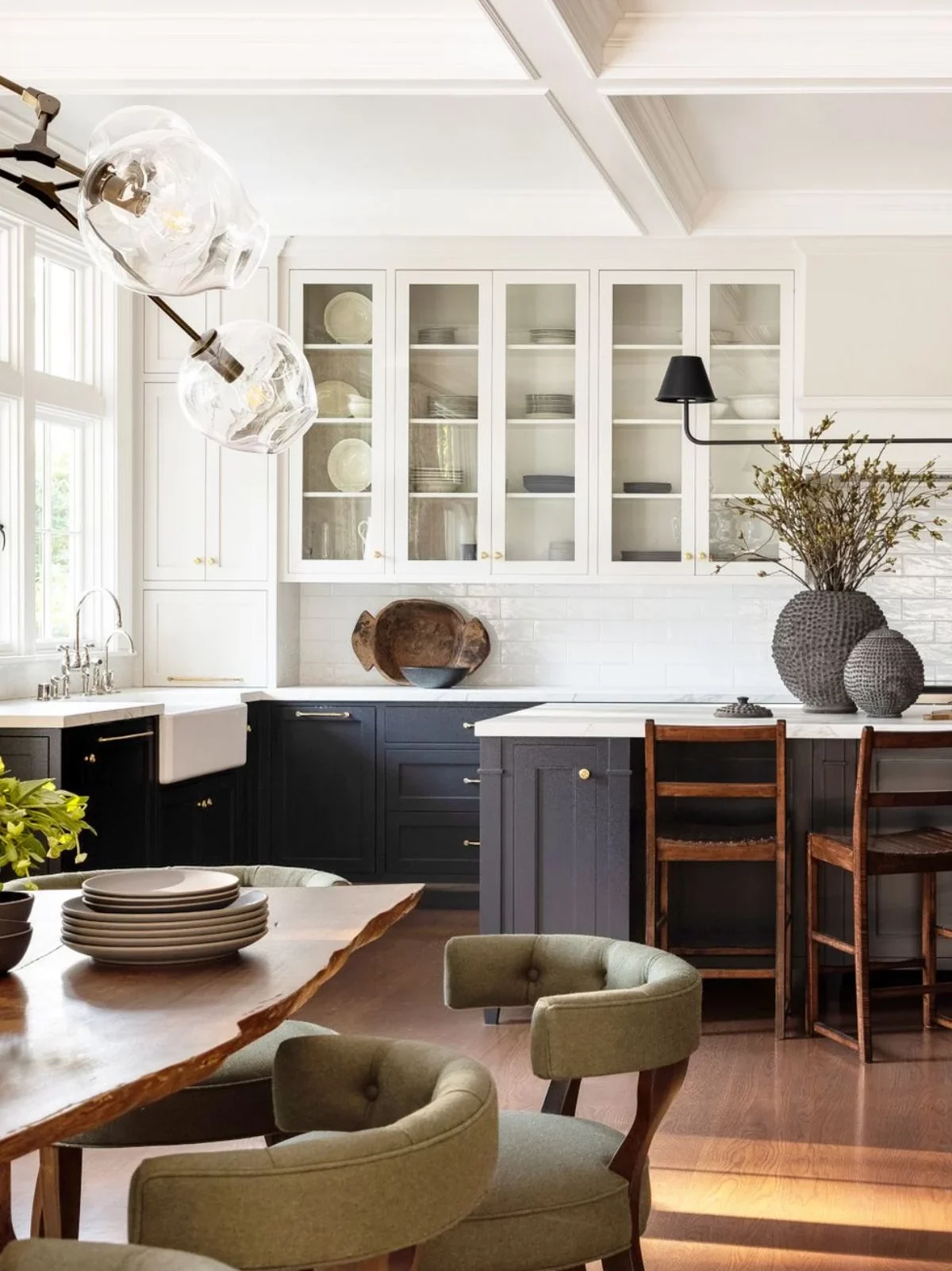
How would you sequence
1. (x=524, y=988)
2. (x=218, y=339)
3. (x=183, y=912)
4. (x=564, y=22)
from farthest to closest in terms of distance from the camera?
(x=564, y=22)
(x=524, y=988)
(x=218, y=339)
(x=183, y=912)

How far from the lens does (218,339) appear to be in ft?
7.48

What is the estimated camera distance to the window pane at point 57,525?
618cm

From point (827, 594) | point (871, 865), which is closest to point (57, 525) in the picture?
point (827, 594)

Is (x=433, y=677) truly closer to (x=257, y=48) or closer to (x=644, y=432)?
(x=644, y=432)

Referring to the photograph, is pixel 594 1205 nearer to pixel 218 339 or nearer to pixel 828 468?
pixel 218 339

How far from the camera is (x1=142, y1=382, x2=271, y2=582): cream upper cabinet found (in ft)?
22.3

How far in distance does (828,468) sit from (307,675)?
2555 mm

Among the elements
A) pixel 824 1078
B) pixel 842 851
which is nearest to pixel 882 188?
pixel 842 851

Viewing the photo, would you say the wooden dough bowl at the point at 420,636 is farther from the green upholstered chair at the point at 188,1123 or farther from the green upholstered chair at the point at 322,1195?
the green upholstered chair at the point at 322,1195

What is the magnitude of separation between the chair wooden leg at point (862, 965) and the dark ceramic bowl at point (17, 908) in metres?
2.80

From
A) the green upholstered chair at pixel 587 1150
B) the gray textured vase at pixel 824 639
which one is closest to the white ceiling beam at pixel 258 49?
the gray textured vase at pixel 824 639

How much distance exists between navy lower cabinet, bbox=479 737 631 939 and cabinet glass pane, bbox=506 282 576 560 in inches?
85.5

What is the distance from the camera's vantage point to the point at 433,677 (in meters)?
6.72

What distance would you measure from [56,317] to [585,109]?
8.25 feet
